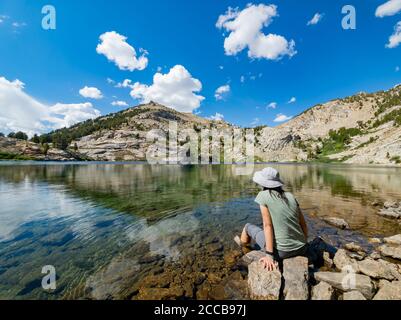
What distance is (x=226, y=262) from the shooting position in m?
9.60

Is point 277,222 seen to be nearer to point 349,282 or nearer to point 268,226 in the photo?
point 268,226

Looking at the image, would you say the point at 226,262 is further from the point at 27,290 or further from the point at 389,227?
the point at 389,227

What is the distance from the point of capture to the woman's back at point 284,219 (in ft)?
23.7

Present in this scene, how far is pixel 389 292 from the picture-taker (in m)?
6.32

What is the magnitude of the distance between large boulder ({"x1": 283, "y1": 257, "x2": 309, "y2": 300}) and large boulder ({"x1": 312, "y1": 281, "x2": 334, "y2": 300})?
0.98ft

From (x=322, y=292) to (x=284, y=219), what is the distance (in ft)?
7.79

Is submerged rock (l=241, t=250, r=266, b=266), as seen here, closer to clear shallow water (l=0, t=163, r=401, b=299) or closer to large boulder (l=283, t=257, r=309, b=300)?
clear shallow water (l=0, t=163, r=401, b=299)

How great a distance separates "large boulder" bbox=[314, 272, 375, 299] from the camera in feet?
22.1

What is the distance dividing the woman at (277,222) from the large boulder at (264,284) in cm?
25

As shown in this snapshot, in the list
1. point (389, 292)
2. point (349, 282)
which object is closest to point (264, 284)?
point (349, 282)

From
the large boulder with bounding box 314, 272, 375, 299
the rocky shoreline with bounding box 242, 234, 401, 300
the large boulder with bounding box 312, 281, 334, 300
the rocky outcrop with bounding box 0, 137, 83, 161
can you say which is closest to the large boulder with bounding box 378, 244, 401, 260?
the rocky shoreline with bounding box 242, 234, 401, 300
